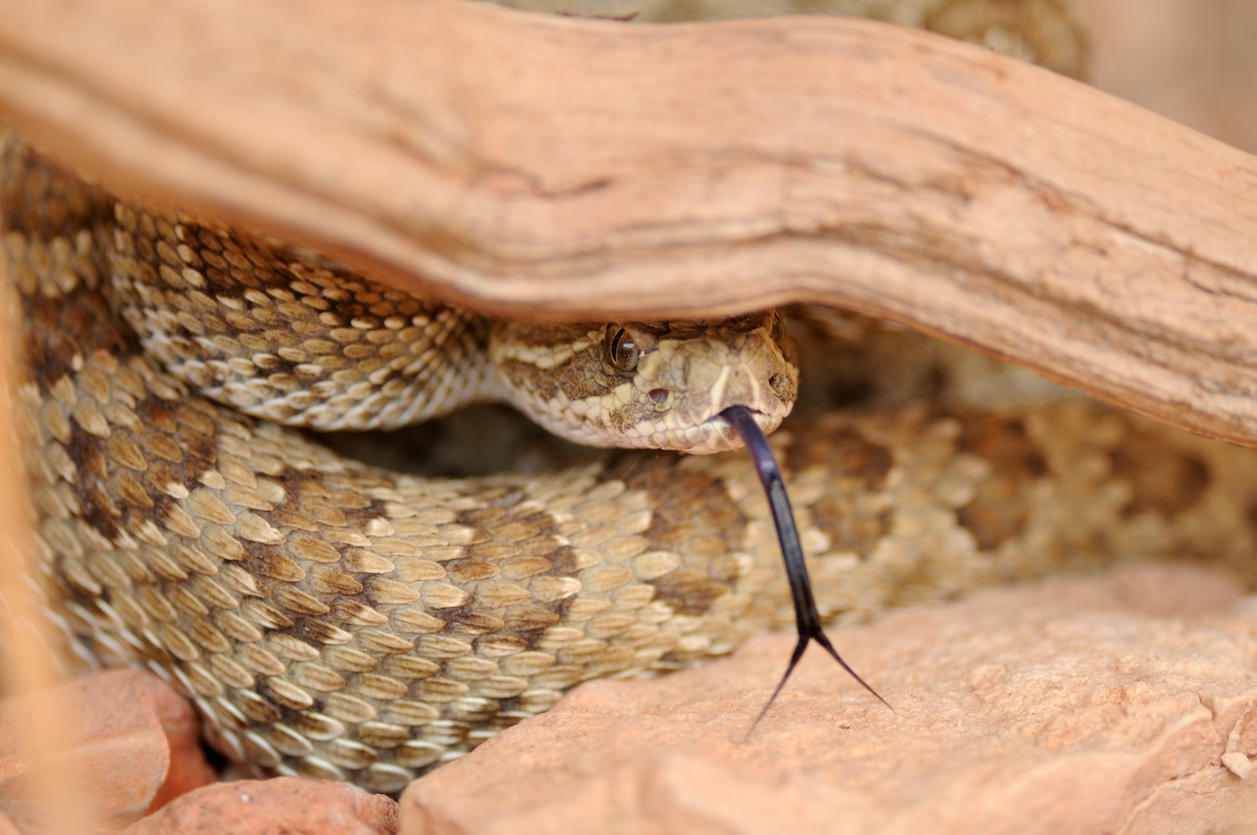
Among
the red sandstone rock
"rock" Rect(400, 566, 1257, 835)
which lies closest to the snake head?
"rock" Rect(400, 566, 1257, 835)

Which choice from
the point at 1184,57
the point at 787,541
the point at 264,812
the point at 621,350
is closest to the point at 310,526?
the point at 264,812

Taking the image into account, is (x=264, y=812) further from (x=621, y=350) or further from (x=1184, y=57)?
(x=1184, y=57)

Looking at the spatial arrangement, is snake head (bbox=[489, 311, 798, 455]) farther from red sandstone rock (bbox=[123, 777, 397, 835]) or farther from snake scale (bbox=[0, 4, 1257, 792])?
red sandstone rock (bbox=[123, 777, 397, 835])

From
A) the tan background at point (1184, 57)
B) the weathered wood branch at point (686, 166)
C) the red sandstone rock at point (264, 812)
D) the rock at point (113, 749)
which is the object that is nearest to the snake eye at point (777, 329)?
the weathered wood branch at point (686, 166)

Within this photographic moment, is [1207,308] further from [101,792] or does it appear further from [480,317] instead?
[101,792]

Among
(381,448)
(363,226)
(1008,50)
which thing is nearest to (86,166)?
A: (363,226)

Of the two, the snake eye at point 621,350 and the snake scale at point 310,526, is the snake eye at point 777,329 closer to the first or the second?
the snake scale at point 310,526
